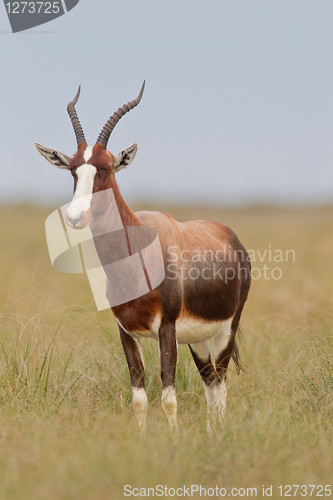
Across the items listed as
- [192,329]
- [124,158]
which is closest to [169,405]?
[192,329]

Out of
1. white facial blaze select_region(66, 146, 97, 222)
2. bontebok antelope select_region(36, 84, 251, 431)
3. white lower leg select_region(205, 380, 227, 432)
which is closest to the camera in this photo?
white facial blaze select_region(66, 146, 97, 222)

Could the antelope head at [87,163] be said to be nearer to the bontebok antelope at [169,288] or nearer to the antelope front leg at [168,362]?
the bontebok antelope at [169,288]

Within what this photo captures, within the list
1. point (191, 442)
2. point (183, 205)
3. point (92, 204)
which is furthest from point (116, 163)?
point (183, 205)

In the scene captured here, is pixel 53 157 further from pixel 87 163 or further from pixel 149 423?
pixel 149 423

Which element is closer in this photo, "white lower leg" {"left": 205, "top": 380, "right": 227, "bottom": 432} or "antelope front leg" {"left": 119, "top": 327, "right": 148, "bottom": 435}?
"antelope front leg" {"left": 119, "top": 327, "right": 148, "bottom": 435}

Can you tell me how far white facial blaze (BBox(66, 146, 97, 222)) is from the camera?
645 cm

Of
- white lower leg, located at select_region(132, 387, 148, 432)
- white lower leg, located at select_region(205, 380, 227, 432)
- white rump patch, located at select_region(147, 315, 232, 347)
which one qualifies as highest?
white rump patch, located at select_region(147, 315, 232, 347)

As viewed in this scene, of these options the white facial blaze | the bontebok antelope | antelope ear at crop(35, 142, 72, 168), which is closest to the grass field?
the bontebok antelope

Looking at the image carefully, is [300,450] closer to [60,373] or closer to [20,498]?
[20,498]

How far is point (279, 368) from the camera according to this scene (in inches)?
362

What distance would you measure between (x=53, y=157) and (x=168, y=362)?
2.40 metres

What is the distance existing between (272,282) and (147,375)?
13449 millimetres

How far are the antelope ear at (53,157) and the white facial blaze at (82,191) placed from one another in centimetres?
39

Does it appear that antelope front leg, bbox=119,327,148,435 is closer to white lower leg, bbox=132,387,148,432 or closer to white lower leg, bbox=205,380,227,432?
white lower leg, bbox=132,387,148,432
